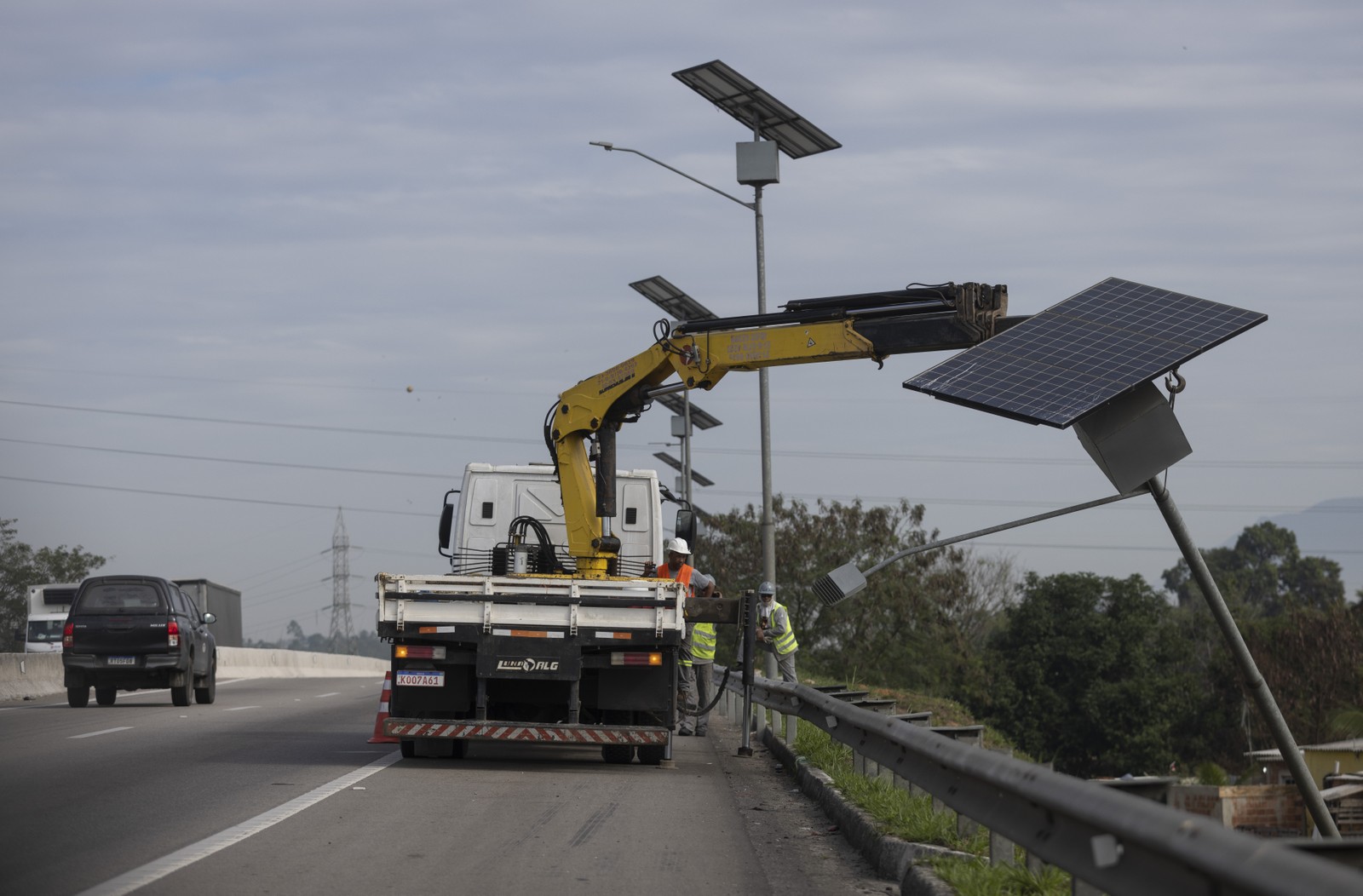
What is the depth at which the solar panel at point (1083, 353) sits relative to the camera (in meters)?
8.75

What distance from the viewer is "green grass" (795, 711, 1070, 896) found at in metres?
6.61

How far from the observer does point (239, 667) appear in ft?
148

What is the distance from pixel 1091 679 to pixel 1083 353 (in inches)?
2638

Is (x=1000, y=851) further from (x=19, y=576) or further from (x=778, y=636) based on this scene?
(x=19, y=576)

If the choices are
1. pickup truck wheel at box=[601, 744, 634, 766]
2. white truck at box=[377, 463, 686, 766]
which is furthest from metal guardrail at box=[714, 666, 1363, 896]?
pickup truck wheel at box=[601, 744, 634, 766]

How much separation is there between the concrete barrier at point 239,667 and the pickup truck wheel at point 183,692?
4.11 meters

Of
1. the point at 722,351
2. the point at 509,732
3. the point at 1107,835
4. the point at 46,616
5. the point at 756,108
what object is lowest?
the point at 509,732

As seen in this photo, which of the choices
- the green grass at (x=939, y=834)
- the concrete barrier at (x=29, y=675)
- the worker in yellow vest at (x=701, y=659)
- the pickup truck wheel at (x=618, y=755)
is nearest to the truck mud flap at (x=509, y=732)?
the pickup truck wheel at (x=618, y=755)

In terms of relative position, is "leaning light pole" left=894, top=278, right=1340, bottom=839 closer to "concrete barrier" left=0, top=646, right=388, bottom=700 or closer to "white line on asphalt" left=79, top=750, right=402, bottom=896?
"white line on asphalt" left=79, top=750, right=402, bottom=896

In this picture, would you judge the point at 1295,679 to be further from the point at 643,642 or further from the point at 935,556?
the point at 643,642

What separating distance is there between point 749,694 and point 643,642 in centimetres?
253

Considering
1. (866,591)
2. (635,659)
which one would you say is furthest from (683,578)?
(866,591)

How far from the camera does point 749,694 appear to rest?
Result: 52.6 ft

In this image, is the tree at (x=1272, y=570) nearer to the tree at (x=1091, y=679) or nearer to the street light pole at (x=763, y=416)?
the tree at (x=1091, y=679)
